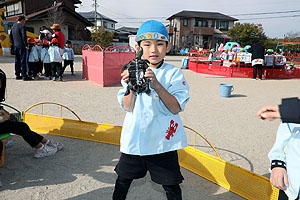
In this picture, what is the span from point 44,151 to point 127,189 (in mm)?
1614

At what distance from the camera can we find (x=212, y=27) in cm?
4303

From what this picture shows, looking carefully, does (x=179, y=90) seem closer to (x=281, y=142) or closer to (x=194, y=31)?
(x=281, y=142)

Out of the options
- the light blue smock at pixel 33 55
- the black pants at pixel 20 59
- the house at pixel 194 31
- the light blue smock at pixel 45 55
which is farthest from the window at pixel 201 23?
the black pants at pixel 20 59

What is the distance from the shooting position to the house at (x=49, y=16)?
25875 mm

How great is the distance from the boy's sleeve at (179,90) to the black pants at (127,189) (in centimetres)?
60

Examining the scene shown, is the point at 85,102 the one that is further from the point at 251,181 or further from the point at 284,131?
the point at 284,131

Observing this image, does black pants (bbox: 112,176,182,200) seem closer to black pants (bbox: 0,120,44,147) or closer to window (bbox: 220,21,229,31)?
black pants (bbox: 0,120,44,147)

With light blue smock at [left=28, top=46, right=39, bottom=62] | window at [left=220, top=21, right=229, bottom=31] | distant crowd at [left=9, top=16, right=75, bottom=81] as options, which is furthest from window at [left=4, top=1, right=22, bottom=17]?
window at [left=220, top=21, right=229, bottom=31]

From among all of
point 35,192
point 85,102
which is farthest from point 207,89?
point 35,192

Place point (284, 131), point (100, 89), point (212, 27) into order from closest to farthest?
1. point (284, 131)
2. point (100, 89)
3. point (212, 27)

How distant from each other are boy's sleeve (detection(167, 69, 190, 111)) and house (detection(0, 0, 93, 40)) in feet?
88.3

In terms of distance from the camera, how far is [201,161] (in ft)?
8.43

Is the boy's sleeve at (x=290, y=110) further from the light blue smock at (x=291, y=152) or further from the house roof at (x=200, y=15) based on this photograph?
the house roof at (x=200, y=15)

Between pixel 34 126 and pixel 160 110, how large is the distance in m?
2.86
